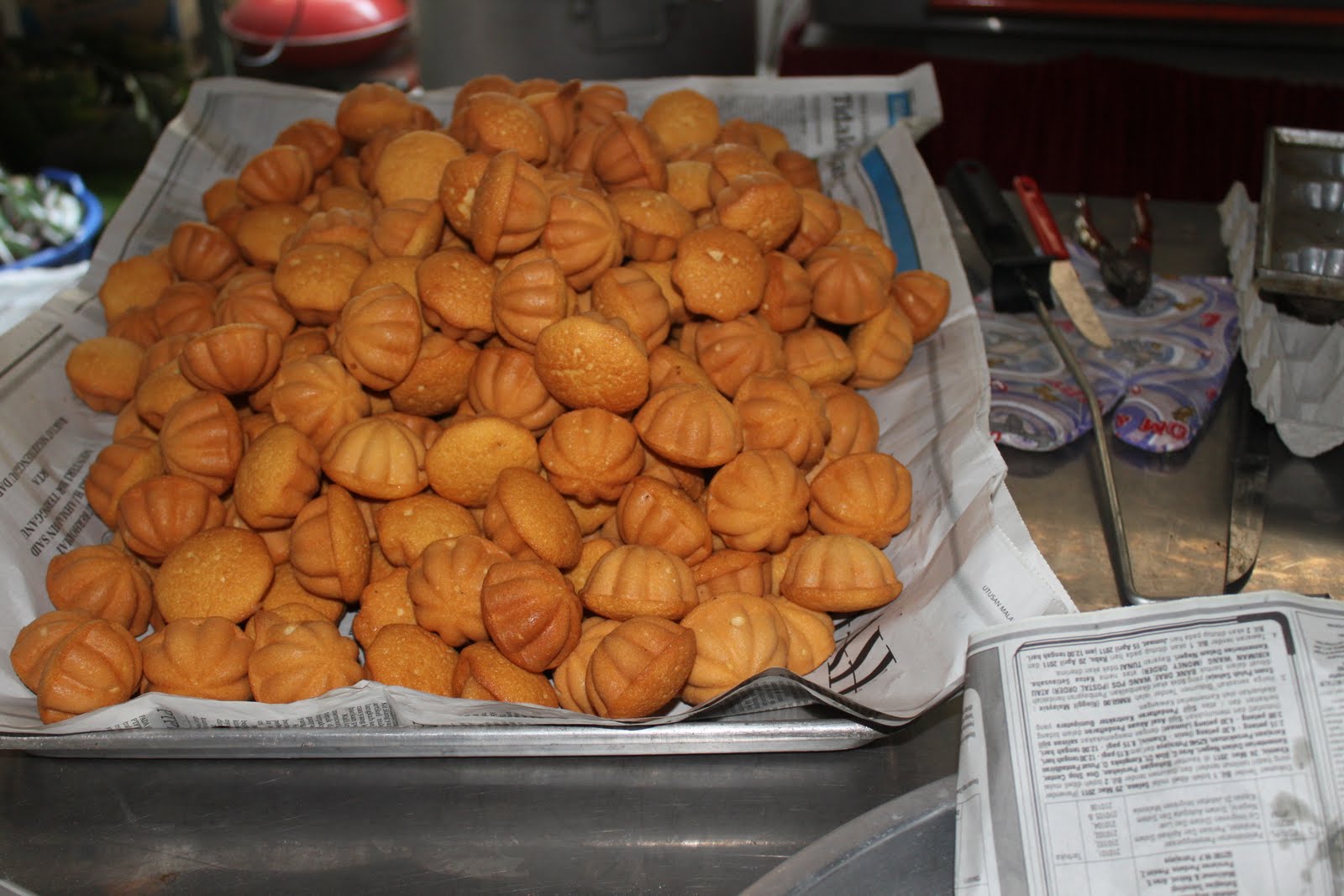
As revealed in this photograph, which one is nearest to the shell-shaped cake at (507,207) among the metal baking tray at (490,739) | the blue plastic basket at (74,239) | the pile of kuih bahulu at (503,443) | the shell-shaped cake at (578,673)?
the pile of kuih bahulu at (503,443)

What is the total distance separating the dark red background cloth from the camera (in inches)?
135

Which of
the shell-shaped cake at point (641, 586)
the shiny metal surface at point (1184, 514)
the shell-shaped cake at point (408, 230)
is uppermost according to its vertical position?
the shell-shaped cake at point (408, 230)

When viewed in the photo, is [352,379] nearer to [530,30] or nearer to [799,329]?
[799,329]

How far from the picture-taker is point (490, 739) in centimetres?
131

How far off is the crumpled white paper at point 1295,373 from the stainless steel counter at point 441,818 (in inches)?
35.9

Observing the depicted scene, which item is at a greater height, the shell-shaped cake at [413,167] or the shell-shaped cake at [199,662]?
the shell-shaped cake at [413,167]

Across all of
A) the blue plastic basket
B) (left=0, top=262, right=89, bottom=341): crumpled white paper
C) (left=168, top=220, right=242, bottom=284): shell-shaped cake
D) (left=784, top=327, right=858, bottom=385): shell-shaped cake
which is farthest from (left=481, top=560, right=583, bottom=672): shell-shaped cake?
the blue plastic basket

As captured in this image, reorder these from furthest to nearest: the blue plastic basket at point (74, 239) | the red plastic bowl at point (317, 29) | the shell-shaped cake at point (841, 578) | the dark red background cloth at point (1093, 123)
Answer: the red plastic bowl at point (317, 29) → the blue plastic basket at point (74, 239) → the dark red background cloth at point (1093, 123) → the shell-shaped cake at point (841, 578)

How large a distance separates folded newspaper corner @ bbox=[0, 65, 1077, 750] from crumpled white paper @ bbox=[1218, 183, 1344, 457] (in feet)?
1.87

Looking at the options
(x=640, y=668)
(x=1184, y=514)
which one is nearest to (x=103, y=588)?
(x=640, y=668)

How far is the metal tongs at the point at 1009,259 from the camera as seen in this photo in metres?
1.92

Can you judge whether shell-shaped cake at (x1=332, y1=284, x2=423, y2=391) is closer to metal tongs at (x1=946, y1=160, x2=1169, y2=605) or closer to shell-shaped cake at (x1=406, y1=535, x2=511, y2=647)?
shell-shaped cake at (x1=406, y1=535, x2=511, y2=647)

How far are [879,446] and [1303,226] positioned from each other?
969 millimetres

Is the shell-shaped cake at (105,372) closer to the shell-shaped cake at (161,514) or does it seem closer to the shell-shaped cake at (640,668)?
the shell-shaped cake at (161,514)
